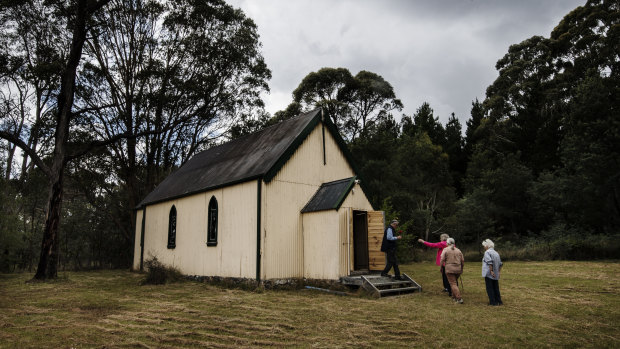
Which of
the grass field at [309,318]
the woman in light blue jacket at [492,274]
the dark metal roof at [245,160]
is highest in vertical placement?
the dark metal roof at [245,160]

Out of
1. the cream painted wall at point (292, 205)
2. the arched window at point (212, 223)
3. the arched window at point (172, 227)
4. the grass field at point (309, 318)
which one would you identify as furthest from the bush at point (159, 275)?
the cream painted wall at point (292, 205)

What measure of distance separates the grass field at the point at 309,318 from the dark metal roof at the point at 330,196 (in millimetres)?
2811

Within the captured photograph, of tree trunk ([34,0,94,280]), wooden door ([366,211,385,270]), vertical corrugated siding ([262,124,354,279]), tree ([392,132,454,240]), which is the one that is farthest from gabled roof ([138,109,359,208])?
tree ([392,132,454,240])

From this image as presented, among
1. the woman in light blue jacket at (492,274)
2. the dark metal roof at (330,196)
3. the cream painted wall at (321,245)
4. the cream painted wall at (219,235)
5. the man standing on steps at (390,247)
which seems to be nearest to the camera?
the woman in light blue jacket at (492,274)

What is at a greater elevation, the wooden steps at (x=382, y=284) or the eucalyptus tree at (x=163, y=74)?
the eucalyptus tree at (x=163, y=74)

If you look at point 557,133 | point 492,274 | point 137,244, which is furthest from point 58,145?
point 557,133

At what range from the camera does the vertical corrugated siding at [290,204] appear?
512 inches

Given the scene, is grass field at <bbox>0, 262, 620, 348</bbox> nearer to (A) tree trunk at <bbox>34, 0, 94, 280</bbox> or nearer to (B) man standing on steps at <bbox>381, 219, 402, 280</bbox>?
(B) man standing on steps at <bbox>381, 219, 402, 280</bbox>

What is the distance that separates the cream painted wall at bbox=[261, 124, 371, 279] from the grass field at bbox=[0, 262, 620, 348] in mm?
1336

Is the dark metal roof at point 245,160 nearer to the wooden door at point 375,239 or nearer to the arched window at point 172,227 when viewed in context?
the arched window at point 172,227

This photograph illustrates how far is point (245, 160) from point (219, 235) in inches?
127

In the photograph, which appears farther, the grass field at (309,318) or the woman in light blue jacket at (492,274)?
the woman in light blue jacket at (492,274)

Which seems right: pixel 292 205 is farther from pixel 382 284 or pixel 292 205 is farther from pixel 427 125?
pixel 427 125

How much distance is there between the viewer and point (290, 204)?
13.8 m
